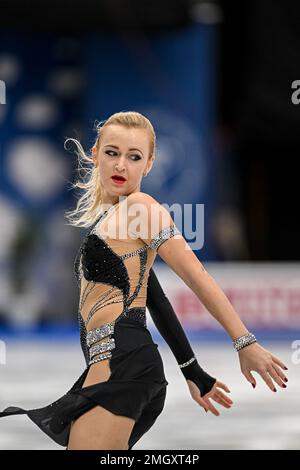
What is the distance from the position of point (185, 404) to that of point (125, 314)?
12.9 feet

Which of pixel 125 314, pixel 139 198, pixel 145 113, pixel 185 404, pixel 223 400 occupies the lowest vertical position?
pixel 185 404

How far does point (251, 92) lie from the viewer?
1205 centimetres

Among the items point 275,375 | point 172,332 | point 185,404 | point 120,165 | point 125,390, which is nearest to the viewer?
point 275,375

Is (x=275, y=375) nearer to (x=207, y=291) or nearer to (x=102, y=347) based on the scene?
(x=207, y=291)

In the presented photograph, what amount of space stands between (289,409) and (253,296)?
13.5ft

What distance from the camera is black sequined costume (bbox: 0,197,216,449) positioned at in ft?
8.98

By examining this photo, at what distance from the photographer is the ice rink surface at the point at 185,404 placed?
203 inches

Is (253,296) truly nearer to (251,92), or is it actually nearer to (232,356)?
(232,356)

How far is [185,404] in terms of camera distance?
661 cm

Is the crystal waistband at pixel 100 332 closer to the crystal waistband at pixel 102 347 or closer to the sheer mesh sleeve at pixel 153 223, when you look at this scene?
the crystal waistband at pixel 102 347

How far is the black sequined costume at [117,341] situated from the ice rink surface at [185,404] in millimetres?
2066

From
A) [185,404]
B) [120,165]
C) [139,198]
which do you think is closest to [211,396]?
[139,198]

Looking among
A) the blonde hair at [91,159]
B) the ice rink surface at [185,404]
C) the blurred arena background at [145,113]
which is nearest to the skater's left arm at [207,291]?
the blonde hair at [91,159]

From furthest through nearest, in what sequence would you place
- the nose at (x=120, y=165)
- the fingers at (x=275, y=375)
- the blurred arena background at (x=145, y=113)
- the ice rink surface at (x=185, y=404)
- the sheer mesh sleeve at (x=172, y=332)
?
the blurred arena background at (x=145, y=113) < the ice rink surface at (x=185, y=404) < the sheer mesh sleeve at (x=172, y=332) < the nose at (x=120, y=165) < the fingers at (x=275, y=375)
